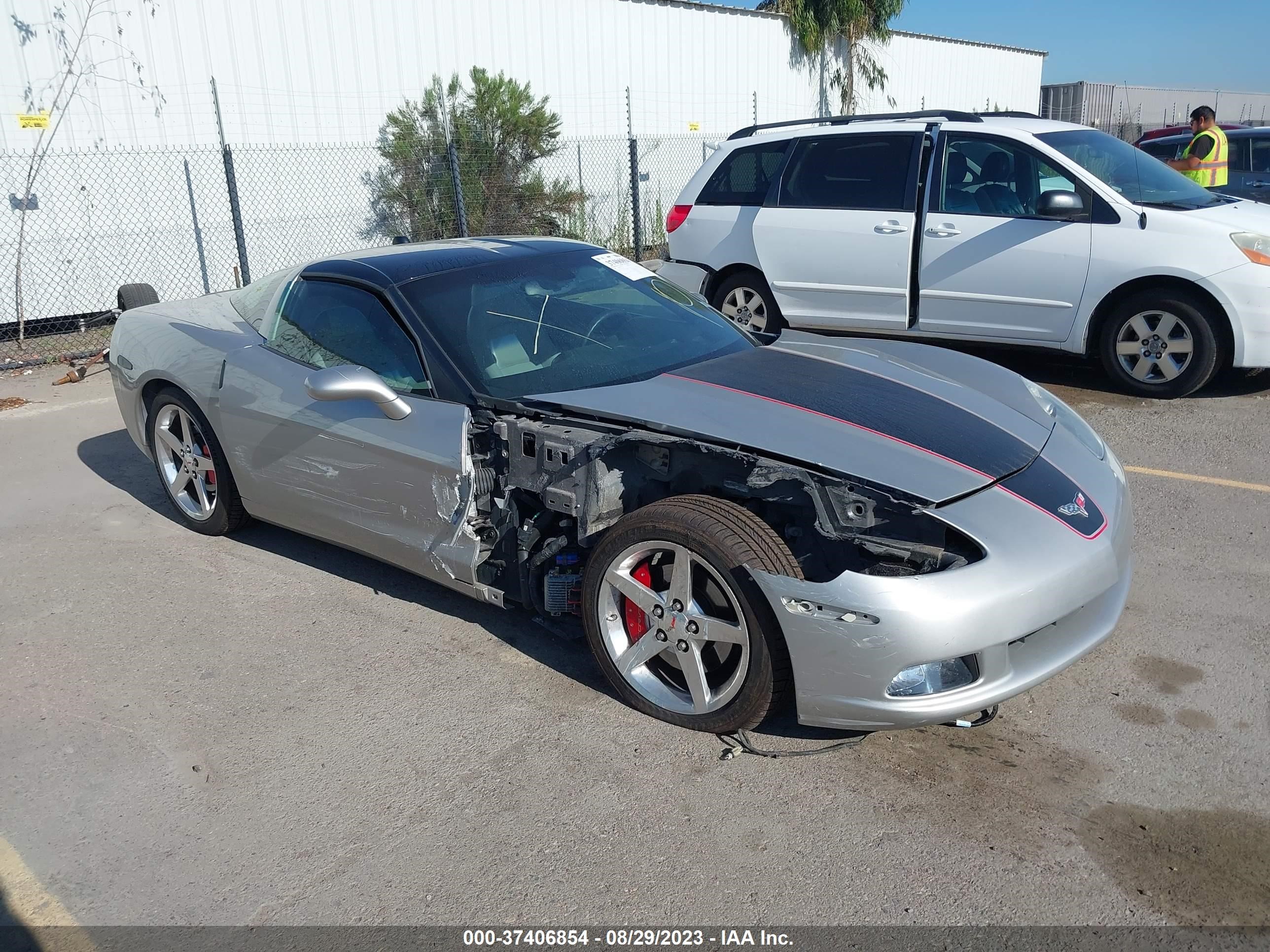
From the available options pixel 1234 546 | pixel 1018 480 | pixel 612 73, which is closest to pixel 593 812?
pixel 1018 480

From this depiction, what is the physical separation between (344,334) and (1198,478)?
14.1 ft

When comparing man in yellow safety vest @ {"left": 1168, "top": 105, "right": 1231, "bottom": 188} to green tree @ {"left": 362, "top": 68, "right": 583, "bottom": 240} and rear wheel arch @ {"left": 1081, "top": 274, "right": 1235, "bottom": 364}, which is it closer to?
rear wheel arch @ {"left": 1081, "top": 274, "right": 1235, "bottom": 364}

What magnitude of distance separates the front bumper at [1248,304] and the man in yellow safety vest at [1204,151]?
13.9 feet

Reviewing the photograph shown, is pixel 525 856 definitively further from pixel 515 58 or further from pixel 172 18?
pixel 515 58

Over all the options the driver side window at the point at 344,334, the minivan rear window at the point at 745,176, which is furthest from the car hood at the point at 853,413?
the minivan rear window at the point at 745,176

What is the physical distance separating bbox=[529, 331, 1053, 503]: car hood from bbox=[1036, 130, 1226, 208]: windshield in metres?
3.55

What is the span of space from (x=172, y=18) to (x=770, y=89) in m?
10.7

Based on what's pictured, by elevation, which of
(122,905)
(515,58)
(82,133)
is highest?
(515,58)

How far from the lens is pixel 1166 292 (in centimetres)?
670

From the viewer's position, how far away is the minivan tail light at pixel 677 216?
8531mm

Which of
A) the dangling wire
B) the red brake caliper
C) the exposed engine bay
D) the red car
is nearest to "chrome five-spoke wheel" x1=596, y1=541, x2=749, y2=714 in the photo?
the red brake caliper

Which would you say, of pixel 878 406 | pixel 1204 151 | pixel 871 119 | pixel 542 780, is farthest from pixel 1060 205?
pixel 542 780

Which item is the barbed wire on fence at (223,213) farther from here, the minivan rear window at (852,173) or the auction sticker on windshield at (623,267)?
the auction sticker on windshield at (623,267)

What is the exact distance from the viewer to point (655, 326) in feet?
14.3
